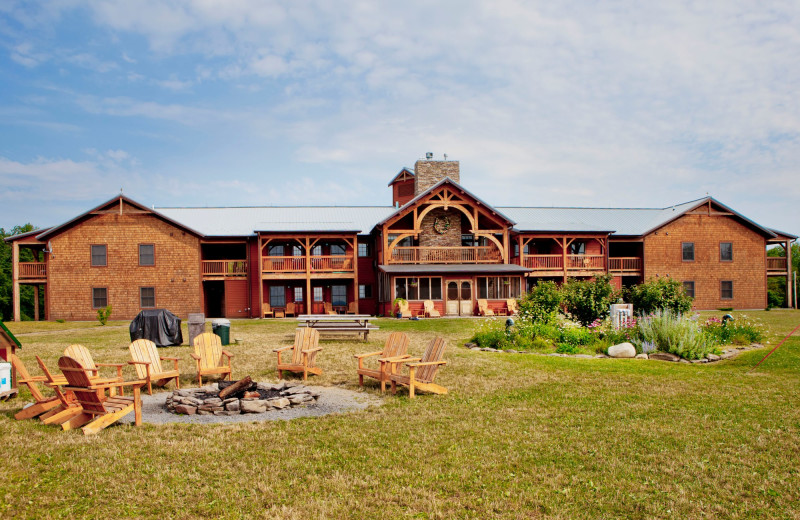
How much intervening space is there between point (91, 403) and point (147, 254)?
81.4 ft

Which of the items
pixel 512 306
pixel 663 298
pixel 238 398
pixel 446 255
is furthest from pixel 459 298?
pixel 238 398

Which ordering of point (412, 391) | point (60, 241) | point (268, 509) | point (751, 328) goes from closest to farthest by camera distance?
1. point (268, 509)
2. point (412, 391)
3. point (751, 328)
4. point (60, 241)

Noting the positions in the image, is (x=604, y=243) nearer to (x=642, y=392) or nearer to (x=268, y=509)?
(x=642, y=392)

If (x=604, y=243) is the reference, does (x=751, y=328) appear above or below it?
below

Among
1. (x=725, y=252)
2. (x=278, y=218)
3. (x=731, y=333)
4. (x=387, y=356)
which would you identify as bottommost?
(x=731, y=333)

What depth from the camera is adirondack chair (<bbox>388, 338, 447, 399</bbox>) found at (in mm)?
9094

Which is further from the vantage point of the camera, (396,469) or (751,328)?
(751,328)

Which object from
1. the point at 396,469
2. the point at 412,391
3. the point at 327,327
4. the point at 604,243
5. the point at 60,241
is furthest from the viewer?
the point at 604,243

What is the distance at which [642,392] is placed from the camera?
906 cm

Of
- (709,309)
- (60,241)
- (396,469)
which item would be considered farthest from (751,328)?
(60,241)

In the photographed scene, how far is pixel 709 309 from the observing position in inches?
1319

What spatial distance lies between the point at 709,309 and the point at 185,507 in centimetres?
3490

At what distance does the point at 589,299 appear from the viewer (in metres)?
16.5

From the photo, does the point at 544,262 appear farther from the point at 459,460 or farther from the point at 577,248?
the point at 459,460
